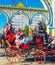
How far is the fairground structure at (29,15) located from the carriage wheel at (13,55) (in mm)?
2456

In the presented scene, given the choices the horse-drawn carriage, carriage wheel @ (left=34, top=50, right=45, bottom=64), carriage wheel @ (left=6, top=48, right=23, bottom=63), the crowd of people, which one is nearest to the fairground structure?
the crowd of people

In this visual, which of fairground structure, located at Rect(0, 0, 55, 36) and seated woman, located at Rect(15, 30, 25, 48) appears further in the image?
fairground structure, located at Rect(0, 0, 55, 36)

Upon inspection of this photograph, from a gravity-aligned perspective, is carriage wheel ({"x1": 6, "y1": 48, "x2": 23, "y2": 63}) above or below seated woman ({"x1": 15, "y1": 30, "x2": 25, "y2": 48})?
below

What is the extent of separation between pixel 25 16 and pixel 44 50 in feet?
11.9

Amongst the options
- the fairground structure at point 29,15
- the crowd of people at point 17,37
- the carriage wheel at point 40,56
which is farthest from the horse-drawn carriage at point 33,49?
the fairground structure at point 29,15

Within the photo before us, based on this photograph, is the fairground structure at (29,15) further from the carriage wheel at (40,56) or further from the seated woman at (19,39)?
the carriage wheel at (40,56)

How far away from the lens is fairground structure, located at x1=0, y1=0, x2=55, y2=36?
12430 millimetres

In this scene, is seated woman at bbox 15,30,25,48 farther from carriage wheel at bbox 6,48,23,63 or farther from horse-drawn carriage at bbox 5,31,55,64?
carriage wheel at bbox 6,48,23,63

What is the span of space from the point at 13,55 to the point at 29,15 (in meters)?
3.71

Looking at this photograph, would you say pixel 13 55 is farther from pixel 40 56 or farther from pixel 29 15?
pixel 29 15

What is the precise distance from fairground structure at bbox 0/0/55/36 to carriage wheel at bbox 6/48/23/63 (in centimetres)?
246

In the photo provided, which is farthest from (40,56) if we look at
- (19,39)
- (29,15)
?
(29,15)

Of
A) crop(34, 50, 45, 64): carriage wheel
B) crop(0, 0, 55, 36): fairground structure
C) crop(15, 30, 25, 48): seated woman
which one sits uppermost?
crop(0, 0, 55, 36): fairground structure

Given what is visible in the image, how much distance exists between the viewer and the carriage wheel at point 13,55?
9422mm
